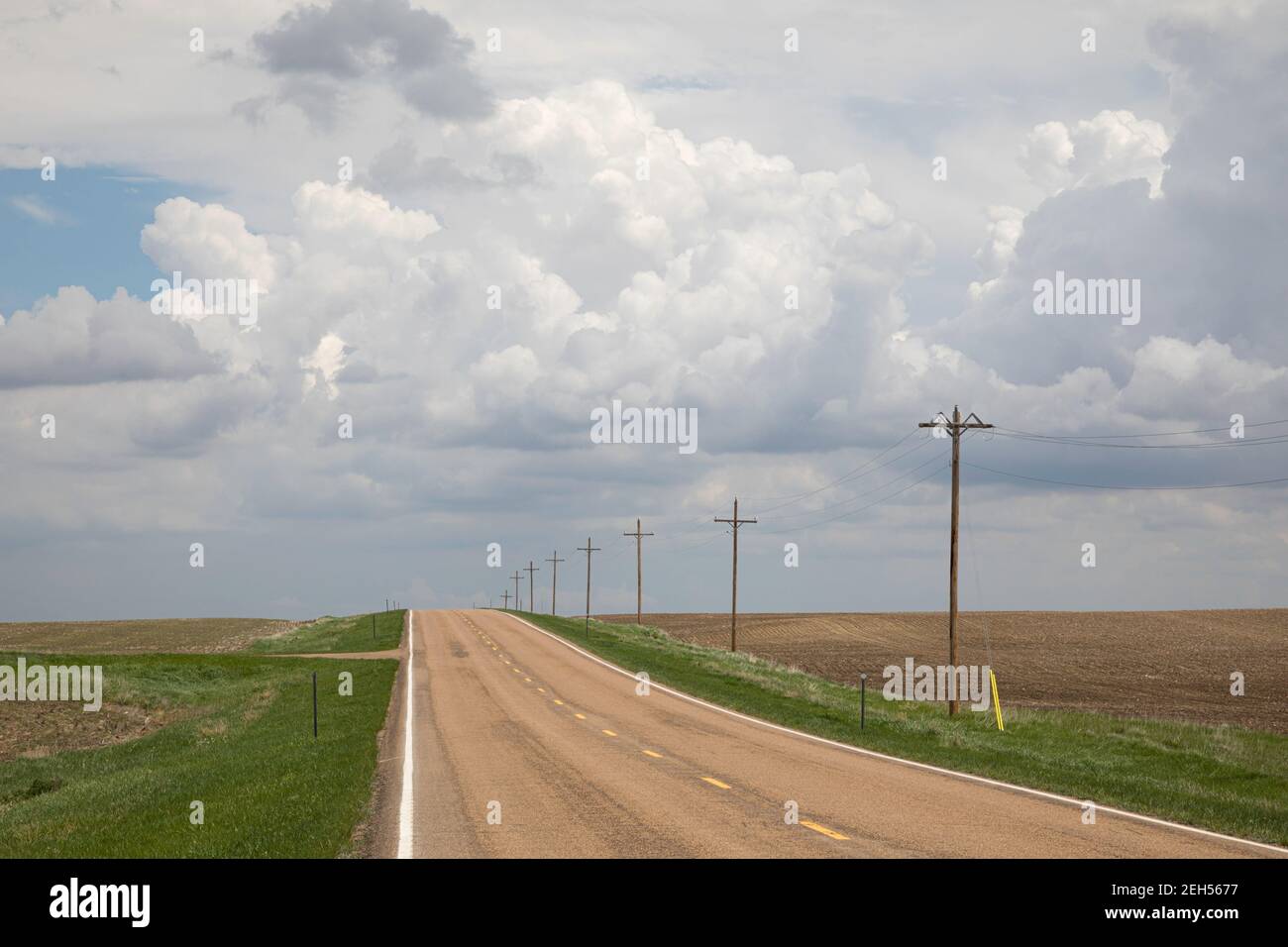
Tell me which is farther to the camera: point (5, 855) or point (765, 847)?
point (5, 855)

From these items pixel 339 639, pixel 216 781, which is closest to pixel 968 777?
pixel 216 781

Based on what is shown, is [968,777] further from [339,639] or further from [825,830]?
[339,639]

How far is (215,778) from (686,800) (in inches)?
389

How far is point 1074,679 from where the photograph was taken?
65.2 metres

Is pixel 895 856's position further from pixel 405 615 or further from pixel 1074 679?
pixel 405 615

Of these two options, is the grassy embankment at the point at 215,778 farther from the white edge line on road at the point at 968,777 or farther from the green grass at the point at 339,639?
the green grass at the point at 339,639

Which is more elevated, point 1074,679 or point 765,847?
point 765,847

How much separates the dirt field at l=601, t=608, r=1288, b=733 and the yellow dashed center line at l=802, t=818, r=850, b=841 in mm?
31750

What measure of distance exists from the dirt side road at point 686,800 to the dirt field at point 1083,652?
83.7 ft

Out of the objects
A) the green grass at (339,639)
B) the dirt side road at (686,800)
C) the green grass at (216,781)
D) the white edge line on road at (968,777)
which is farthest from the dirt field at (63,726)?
the green grass at (339,639)

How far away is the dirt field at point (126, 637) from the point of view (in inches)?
3258

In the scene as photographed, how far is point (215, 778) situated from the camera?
22312 millimetres
